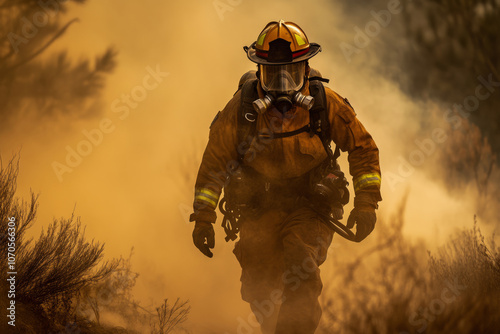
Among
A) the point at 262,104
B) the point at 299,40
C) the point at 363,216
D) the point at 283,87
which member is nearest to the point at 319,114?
the point at 283,87

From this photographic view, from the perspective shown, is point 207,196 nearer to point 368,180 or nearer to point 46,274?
point 368,180

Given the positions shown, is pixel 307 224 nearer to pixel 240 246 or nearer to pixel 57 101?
pixel 240 246

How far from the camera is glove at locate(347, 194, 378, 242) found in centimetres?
516

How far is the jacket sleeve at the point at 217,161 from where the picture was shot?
5.36 meters

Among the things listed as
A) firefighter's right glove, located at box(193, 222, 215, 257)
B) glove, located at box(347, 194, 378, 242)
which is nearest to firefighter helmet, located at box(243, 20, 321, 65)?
glove, located at box(347, 194, 378, 242)

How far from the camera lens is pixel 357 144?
17.5 ft

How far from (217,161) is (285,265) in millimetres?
953

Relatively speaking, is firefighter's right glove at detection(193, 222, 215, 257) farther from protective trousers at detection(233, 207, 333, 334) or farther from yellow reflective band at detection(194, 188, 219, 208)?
protective trousers at detection(233, 207, 333, 334)

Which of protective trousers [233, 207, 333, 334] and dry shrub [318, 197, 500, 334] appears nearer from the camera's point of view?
protective trousers [233, 207, 333, 334]

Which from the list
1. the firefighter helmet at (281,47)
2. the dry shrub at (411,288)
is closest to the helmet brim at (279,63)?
the firefighter helmet at (281,47)

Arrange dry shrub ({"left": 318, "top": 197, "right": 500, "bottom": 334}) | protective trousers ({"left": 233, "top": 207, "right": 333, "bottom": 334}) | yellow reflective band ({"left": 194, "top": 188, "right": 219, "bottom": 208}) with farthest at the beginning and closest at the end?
dry shrub ({"left": 318, "top": 197, "right": 500, "bottom": 334}), yellow reflective band ({"left": 194, "top": 188, "right": 219, "bottom": 208}), protective trousers ({"left": 233, "top": 207, "right": 333, "bottom": 334})

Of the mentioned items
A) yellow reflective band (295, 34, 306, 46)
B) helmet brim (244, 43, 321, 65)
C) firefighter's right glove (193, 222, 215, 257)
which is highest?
yellow reflective band (295, 34, 306, 46)

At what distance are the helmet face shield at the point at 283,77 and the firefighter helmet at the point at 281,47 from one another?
0.06 m

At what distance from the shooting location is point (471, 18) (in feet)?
44.1
